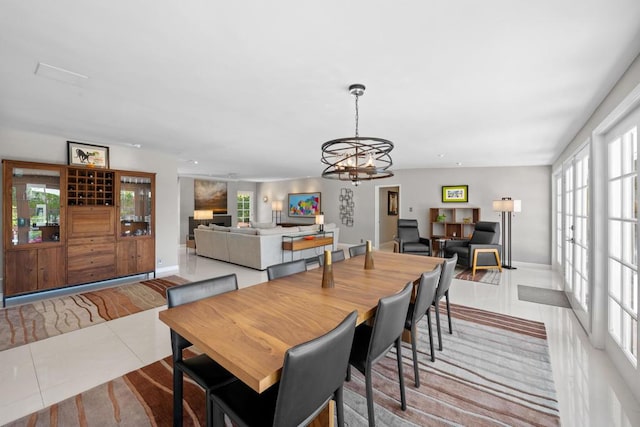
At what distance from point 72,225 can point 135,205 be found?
0.92m

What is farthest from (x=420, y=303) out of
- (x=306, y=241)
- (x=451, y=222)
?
(x=451, y=222)

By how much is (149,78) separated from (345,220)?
7.20 m

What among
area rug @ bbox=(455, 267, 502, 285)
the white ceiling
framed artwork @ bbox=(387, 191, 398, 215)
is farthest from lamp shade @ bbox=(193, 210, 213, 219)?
area rug @ bbox=(455, 267, 502, 285)

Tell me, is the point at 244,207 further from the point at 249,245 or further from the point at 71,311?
the point at 71,311

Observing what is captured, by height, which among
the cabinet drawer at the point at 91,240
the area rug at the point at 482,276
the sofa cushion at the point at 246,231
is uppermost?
the sofa cushion at the point at 246,231

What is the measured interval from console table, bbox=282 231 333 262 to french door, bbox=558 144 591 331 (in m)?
4.34

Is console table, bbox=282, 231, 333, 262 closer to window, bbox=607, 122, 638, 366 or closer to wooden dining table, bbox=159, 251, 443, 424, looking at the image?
wooden dining table, bbox=159, 251, 443, 424

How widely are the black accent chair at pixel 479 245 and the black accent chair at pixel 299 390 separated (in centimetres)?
505

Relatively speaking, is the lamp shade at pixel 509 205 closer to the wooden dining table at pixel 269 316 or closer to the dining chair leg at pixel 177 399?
the wooden dining table at pixel 269 316

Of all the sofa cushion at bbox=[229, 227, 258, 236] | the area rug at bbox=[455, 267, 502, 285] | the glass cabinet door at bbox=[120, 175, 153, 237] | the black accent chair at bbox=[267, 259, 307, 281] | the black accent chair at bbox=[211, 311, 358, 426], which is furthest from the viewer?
the sofa cushion at bbox=[229, 227, 258, 236]

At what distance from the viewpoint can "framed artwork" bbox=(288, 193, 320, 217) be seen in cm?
969

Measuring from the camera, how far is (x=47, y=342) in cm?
268

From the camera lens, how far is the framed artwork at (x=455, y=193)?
22.7ft

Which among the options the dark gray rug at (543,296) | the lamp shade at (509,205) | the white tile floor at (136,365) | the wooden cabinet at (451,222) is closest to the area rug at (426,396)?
the white tile floor at (136,365)
